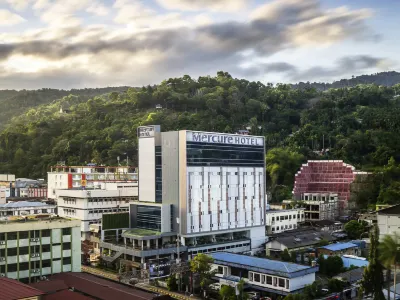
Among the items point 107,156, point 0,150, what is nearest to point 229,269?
point 107,156

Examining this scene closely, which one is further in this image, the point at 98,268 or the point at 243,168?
the point at 243,168

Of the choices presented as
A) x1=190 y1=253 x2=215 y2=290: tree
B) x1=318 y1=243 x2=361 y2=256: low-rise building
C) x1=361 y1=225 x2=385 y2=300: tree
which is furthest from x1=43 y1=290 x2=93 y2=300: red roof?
x1=318 y1=243 x2=361 y2=256: low-rise building

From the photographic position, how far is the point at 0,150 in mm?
111750

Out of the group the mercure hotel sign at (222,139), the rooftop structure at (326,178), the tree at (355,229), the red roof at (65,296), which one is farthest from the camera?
the rooftop structure at (326,178)

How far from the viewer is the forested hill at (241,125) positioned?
8312cm

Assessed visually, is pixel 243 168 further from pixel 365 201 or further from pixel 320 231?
pixel 365 201

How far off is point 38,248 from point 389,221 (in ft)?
95.1

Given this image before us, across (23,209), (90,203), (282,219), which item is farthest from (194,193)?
(23,209)

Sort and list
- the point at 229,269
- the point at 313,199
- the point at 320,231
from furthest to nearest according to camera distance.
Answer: the point at 313,199, the point at 320,231, the point at 229,269

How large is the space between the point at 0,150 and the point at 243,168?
80.3 m

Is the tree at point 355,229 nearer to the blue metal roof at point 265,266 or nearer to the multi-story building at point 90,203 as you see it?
the blue metal roof at point 265,266

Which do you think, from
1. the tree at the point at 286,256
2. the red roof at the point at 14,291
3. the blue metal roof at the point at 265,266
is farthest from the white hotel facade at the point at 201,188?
the red roof at the point at 14,291

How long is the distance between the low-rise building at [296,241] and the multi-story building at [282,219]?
3427 millimetres

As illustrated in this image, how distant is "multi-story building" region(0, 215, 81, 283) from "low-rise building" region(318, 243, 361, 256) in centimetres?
2208
